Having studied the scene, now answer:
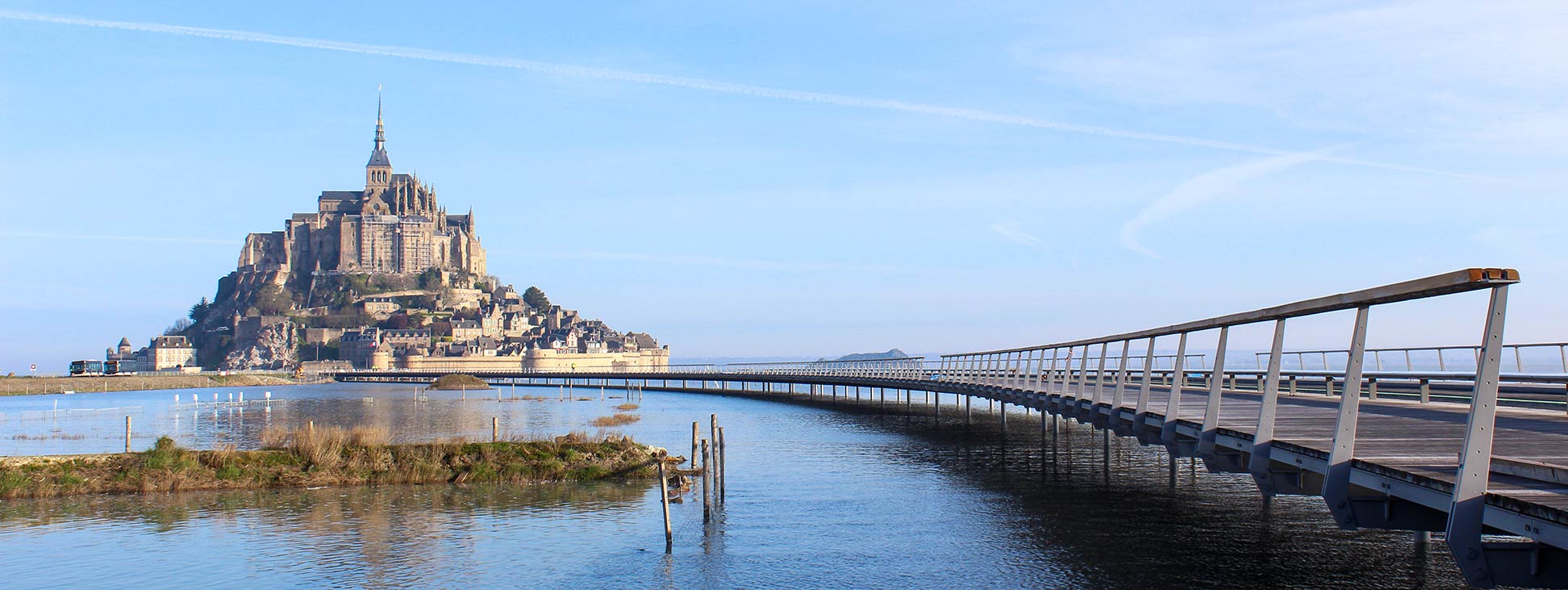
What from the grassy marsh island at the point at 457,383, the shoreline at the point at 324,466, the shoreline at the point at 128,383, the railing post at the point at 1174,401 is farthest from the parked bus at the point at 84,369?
the railing post at the point at 1174,401

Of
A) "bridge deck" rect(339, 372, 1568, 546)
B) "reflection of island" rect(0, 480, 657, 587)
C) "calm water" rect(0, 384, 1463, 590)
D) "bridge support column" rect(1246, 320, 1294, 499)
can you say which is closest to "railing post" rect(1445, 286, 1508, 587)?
"bridge deck" rect(339, 372, 1568, 546)

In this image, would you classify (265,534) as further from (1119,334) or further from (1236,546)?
(1236,546)

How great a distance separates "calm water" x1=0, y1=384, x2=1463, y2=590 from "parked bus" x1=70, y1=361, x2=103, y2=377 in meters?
162

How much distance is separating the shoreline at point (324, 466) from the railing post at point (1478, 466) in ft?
94.8

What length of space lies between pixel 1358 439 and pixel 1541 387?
1026 cm

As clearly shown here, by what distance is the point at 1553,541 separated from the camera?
315 inches

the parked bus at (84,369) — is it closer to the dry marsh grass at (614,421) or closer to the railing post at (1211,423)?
the dry marsh grass at (614,421)

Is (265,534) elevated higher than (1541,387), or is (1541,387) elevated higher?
(1541,387)

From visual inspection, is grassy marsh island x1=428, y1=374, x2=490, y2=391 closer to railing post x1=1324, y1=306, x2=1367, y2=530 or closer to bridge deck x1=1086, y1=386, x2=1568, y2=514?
bridge deck x1=1086, y1=386, x2=1568, y2=514

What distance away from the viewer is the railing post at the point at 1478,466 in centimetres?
781

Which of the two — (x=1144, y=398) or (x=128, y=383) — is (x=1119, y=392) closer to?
(x=1144, y=398)

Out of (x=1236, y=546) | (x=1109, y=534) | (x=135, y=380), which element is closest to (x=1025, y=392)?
(x=1109, y=534)

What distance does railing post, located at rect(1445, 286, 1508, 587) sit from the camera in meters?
7.81

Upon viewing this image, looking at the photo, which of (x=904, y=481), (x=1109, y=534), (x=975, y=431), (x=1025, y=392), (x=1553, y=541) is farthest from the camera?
(x=975, y=431)
